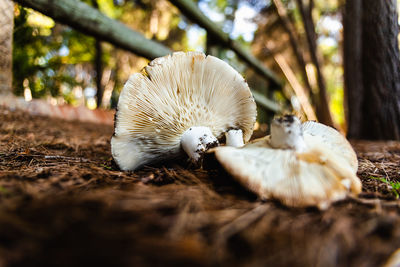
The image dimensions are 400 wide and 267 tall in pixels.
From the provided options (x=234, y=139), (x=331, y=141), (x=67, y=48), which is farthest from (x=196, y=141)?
(x=67, y=48)

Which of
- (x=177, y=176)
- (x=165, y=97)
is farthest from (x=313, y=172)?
(x=165, y=97)

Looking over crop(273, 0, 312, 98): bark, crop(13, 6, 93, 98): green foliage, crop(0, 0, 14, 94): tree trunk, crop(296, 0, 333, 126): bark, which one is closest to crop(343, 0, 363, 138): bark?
crop(296, 0, 333, 126): bark

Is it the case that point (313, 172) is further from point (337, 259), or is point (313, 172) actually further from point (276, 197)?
point (337, 259)

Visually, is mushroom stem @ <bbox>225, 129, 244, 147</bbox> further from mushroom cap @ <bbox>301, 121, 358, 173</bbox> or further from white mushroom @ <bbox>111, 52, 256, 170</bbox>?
mushroom cap @ <bbox>301, 121, 358, 173</bbox>

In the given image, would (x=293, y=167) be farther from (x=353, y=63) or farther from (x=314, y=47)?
(x=314, y=47)

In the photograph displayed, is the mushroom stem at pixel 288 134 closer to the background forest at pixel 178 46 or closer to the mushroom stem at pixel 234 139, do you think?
the mushroom stem at pixel 234 139

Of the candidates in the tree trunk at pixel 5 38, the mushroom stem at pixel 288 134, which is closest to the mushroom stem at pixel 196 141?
the mushroom stem at pixel 288 134
